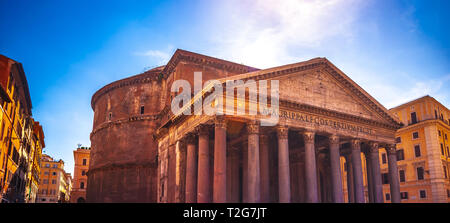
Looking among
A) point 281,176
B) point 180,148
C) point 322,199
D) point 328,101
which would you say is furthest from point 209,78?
point 322,199

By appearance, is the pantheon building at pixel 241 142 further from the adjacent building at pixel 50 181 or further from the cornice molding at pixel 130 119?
the adjacent building at pixel 50 181

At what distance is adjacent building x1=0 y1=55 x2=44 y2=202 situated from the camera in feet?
67.2

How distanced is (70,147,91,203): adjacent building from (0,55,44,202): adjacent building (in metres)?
15.1

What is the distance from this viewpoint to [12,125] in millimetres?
23859

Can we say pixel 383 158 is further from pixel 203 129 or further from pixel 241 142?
pixel 203 129

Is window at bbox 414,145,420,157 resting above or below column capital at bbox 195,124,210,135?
above

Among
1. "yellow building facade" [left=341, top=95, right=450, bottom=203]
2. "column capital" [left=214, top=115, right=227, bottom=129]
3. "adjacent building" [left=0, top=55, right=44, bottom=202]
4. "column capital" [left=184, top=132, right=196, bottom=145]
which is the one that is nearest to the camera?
"column capital" [left=214, top=115, right=227, bottom=129]

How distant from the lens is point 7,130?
22.5 meters

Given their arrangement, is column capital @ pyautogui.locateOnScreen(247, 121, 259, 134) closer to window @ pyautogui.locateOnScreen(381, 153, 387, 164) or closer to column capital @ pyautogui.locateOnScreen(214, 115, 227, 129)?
column capital @ pyautogui.locateOnScreen(214, 115, 227, 129)

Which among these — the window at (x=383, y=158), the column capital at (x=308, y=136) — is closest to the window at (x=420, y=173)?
the window at (x=383, y=158)

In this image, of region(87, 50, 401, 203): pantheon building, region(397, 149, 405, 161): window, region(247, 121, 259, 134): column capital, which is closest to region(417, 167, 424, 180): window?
region(397, 149, 405, 161): window

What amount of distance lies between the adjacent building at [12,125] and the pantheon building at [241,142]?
5.76 metres

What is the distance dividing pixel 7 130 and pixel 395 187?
23.5 meters
